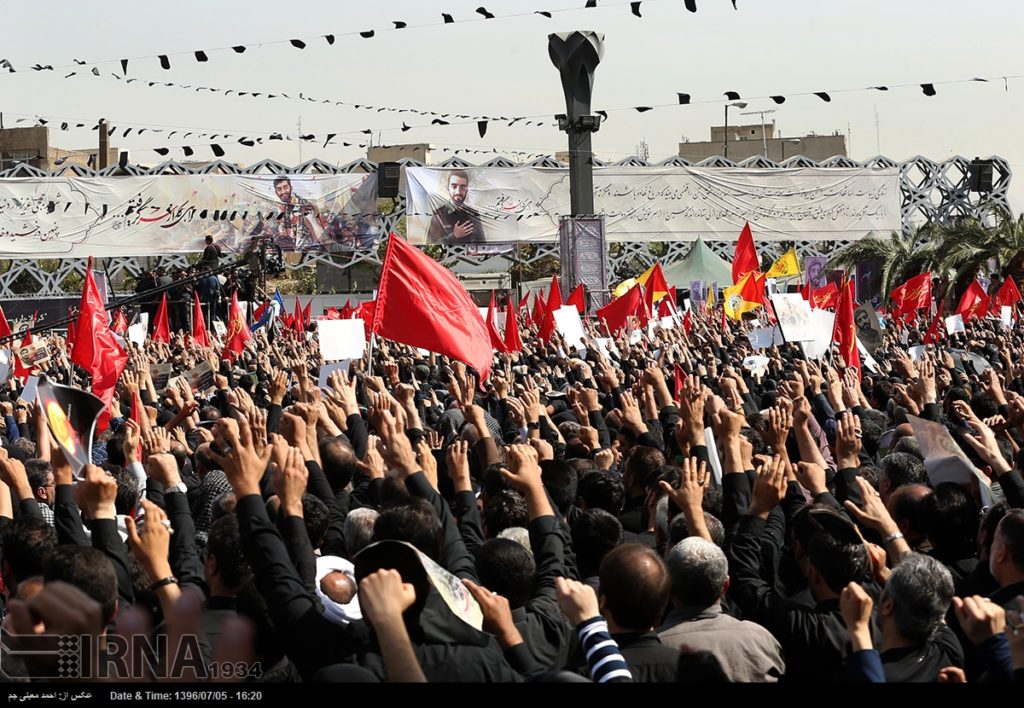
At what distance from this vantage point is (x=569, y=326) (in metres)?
14.0

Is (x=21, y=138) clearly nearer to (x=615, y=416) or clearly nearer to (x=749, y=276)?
(x=749, y=276)

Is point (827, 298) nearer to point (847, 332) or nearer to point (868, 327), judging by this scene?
point (868, 327)

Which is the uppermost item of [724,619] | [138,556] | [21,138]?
[21,138]

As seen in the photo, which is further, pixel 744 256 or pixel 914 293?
pixel 914 293

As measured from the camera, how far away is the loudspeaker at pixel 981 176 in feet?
157

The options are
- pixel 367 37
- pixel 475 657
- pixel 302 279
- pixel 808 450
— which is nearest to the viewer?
pixel 475 657

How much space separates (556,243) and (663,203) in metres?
3.99

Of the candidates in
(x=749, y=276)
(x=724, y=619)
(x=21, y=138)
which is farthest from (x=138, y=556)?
(x=21, y=138)

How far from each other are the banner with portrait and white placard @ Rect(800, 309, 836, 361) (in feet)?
109

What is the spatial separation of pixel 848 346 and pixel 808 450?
6.15 metres

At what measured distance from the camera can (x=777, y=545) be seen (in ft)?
15.3

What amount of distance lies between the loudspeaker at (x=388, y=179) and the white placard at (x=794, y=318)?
109 ft

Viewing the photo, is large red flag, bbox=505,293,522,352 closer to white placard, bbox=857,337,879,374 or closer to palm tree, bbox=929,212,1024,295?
white placard, bbox=857,337,879,374

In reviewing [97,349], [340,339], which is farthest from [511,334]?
[97,349]
